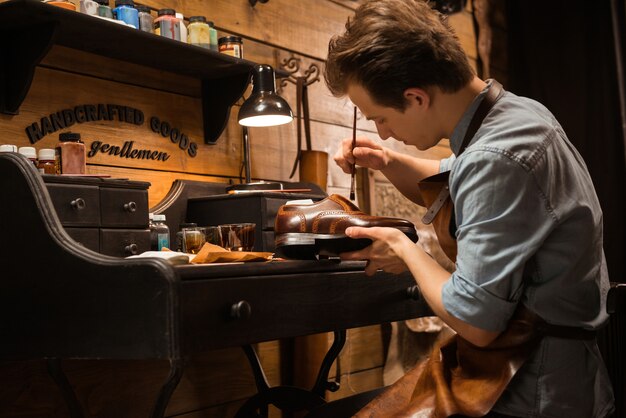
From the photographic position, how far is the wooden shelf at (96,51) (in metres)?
2.04

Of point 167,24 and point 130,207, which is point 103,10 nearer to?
point 167,24

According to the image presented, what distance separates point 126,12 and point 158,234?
648 millimetres

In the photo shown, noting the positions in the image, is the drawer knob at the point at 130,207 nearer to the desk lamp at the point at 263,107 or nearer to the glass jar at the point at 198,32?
the desk lamp at the point at 263,107

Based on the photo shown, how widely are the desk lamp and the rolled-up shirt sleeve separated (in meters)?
1.21

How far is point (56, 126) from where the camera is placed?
222cm

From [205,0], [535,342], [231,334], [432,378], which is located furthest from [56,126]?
[535,342]

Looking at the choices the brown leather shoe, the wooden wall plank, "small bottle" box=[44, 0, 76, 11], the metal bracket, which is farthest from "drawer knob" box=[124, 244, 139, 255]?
the metal bracket

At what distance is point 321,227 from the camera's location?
181 centimetres

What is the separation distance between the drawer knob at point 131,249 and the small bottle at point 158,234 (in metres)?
0.14

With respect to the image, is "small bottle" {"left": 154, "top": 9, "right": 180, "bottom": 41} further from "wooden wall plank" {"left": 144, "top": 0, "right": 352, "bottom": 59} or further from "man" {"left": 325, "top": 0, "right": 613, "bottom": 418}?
"man" {"left": 325, "top": 0, "right": 613, "bottom": 418}

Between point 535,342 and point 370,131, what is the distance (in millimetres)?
2231

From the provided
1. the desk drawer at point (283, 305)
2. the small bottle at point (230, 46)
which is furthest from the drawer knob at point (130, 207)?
the small bottle at point (230, 46)

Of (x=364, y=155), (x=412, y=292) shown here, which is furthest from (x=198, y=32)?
(x=412, y=292)

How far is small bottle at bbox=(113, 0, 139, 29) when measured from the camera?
2.21m
